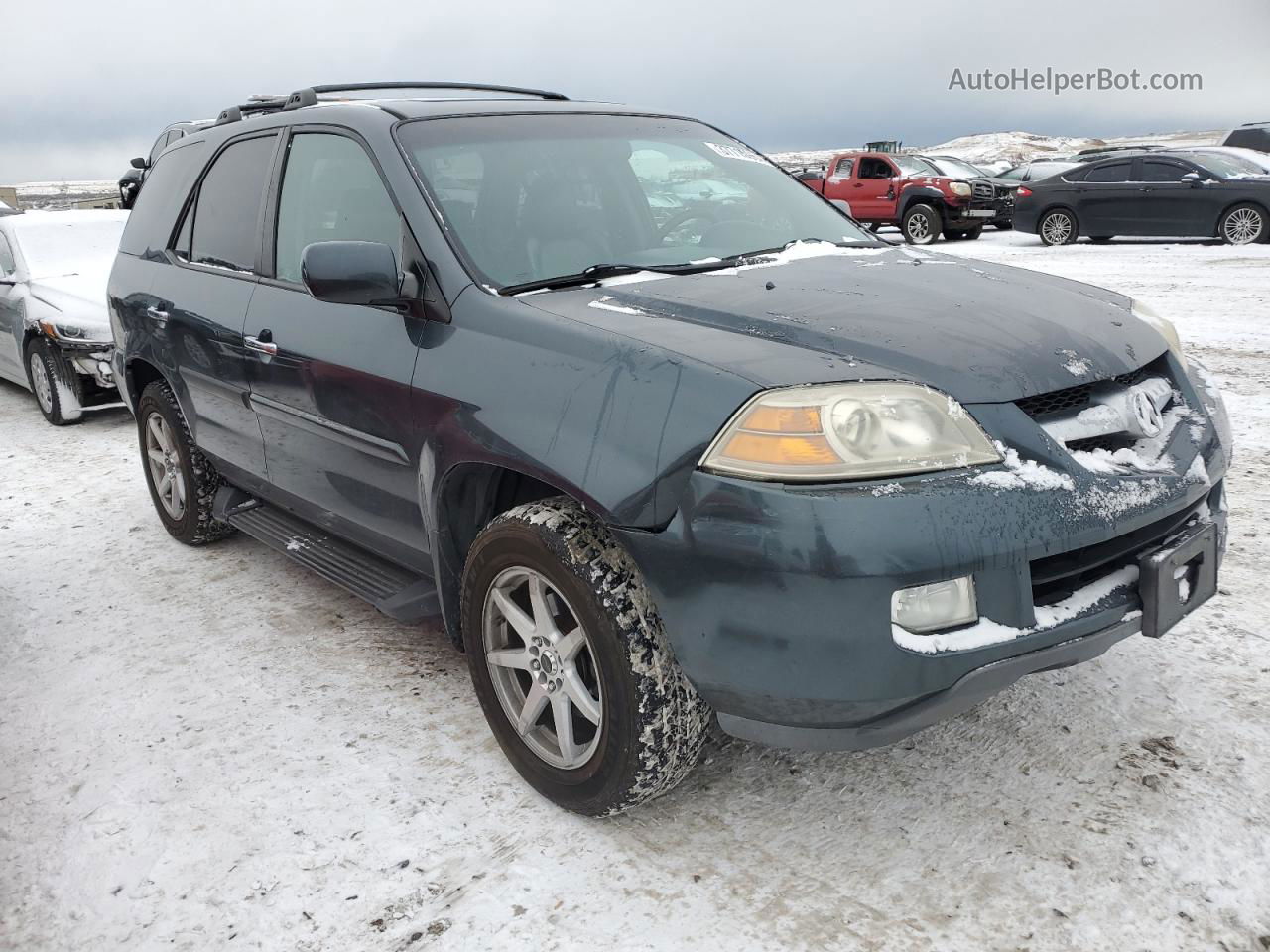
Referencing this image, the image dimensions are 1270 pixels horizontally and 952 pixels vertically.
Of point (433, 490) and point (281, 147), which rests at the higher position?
point (281, 147)

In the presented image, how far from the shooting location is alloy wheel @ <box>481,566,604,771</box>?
2.56 metres

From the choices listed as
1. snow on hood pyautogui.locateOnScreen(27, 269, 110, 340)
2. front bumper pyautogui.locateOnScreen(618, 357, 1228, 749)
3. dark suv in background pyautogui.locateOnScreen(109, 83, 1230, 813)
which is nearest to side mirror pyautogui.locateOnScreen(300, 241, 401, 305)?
dark suv in background pyautogui.locateOnScreen(109, 83, 1230, 813)

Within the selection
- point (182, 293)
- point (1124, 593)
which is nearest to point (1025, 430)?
point (1124, 593)

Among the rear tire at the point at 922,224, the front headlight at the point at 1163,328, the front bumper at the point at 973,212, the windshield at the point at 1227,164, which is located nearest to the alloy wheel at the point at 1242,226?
the windshield at the point at 1227,164

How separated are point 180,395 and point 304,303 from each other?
133 cm

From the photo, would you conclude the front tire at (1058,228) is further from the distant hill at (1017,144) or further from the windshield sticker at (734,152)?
the distant hill at (1017,144)

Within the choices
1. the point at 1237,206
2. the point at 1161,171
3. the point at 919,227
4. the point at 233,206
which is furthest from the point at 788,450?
the point at 919,227

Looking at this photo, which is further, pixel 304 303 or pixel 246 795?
pixel 304 303

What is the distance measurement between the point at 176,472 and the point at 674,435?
3.37m

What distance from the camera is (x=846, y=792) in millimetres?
2721

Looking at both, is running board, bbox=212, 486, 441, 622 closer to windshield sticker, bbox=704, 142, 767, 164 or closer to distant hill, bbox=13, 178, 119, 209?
windshield sticker, bbox=704, 142, 767, 164

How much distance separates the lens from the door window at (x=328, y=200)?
126 inches

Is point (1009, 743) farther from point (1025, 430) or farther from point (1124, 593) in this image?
point (1025, 430)

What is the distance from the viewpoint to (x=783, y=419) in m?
2.12
